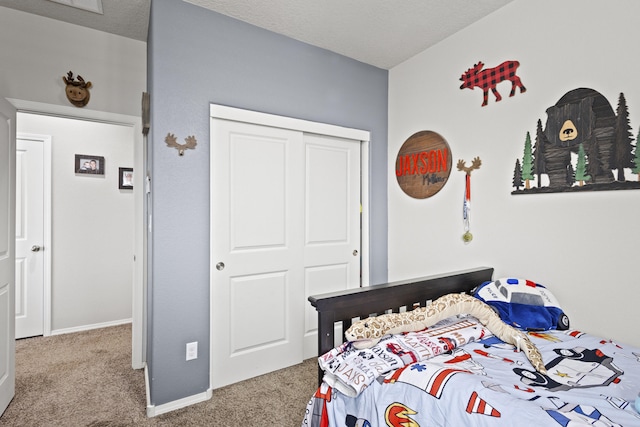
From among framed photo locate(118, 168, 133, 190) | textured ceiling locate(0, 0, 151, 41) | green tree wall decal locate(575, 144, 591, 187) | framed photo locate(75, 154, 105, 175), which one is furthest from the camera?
framed photo locate(118, 168, 133, 190)

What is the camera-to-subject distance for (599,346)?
153 cm

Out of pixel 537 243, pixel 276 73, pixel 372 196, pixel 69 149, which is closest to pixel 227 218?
pixel 276 73

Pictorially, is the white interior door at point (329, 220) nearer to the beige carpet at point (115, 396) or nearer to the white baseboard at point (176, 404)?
the beige carpet at point (115, 396)

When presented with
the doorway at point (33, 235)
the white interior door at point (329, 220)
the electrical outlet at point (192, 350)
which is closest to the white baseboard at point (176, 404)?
the electrical outlet at point (192, 350)

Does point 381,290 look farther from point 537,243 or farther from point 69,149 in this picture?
point 69,149

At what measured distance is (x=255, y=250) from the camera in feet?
7.82

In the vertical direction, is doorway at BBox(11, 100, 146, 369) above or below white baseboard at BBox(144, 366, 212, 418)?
above

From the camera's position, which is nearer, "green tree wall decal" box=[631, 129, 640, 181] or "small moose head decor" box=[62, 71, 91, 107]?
"green tree wall decal" box=[631, 129, 640, 181]

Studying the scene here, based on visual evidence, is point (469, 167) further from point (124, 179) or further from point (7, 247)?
point (124, 179)

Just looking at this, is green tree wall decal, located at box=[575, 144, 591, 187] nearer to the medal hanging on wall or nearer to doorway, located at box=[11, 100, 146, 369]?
the medal hanging on wall

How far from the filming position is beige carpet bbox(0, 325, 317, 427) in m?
1.89

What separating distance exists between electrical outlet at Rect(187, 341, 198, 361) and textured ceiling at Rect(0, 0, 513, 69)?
2164mm

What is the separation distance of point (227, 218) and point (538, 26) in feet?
7.43

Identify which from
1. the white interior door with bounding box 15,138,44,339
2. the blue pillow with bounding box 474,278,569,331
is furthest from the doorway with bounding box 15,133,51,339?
the blue pillow with bounding box 474,278,569,331
